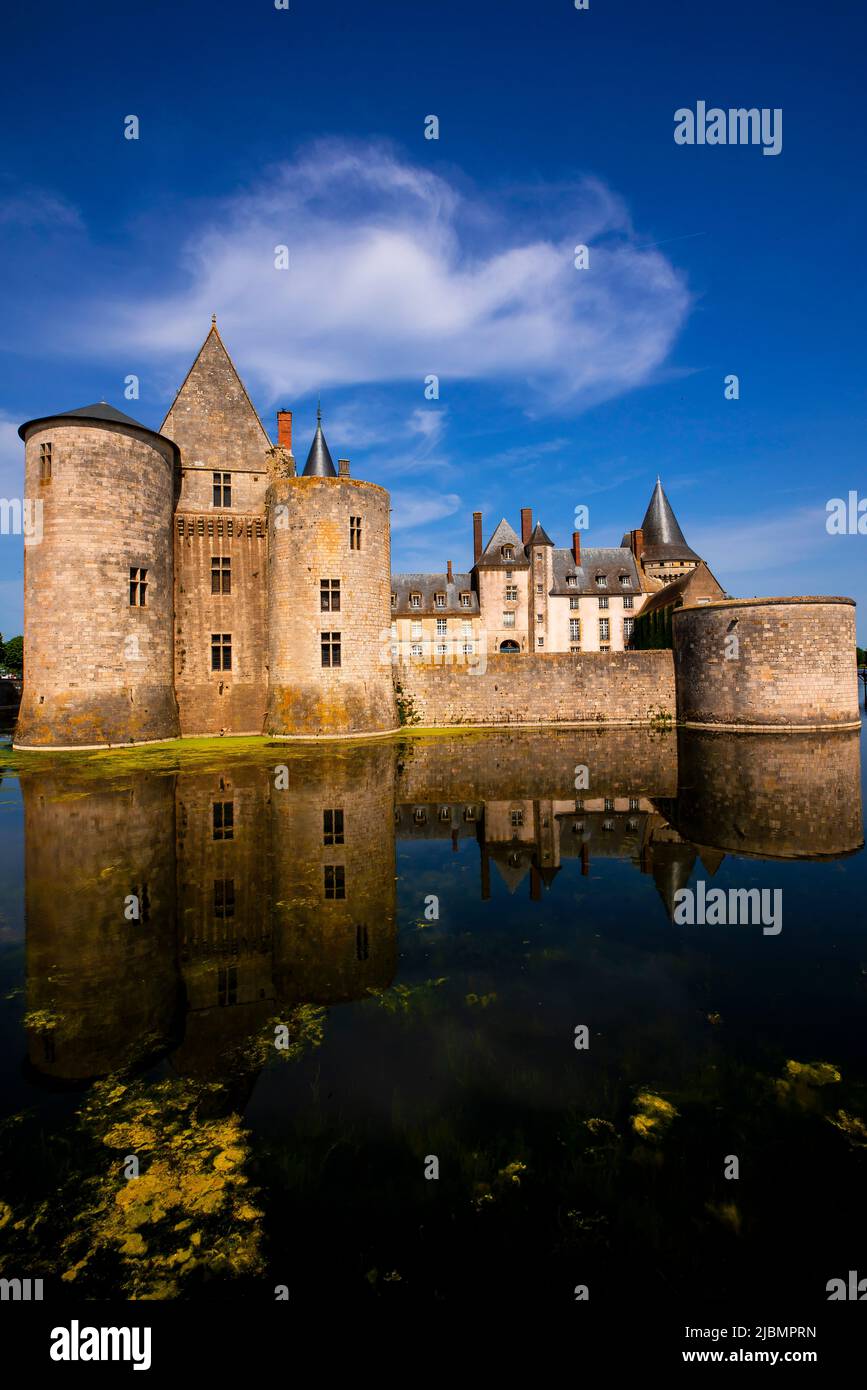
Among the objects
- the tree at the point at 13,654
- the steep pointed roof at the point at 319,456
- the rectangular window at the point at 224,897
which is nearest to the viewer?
the rectangular window at the point at 224,897

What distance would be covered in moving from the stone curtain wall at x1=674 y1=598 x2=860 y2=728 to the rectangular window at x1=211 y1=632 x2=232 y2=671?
70.0ft

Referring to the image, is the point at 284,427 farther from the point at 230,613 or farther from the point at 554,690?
the point at 554,690

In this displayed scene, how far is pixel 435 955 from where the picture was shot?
661 centimetres

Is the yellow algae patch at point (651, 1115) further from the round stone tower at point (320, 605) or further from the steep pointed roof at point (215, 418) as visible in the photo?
the steep pointed roof at point (215, 418)

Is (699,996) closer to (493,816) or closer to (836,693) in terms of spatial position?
(493,816)

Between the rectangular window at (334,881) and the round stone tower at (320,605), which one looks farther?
the round stone tower at (320,605)

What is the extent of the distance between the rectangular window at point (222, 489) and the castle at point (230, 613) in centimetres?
6

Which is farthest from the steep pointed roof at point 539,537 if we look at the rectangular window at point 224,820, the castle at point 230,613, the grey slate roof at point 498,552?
the rectangular window at point 224,820

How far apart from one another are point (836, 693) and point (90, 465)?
30949 millimetres

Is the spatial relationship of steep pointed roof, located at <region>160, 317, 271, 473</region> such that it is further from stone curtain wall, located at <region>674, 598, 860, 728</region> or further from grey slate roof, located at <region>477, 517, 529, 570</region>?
grey slate roof, located at <region>477, 517, 529, 570</region>

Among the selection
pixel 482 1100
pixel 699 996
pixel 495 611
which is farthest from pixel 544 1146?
pixel 495 611

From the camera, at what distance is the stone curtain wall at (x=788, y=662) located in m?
27.0

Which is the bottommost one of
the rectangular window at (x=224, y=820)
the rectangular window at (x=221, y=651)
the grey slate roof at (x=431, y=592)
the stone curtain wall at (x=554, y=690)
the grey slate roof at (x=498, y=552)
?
the rectangular window at (x=224, y=820)
